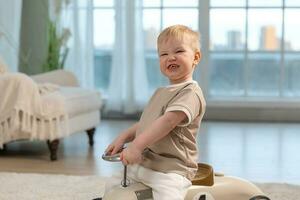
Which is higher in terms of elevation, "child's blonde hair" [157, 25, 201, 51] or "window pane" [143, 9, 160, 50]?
"window pane" [143, 9, 160, 50]

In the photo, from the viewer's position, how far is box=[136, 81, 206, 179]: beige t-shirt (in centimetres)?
173

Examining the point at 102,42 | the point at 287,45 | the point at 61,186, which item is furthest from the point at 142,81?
the point at 61,186

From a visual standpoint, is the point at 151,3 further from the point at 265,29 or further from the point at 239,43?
the point at 265,29

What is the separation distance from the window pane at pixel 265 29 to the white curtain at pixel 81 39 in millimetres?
1514

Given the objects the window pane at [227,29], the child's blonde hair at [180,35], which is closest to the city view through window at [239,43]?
the window pane at [227,29]

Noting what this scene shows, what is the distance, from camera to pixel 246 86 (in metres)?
5.50

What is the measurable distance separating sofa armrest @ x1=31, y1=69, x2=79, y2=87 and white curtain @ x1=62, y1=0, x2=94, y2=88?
1021 mm

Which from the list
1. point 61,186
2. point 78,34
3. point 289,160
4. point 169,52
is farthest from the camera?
point 78,34

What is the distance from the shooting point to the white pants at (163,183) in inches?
67.1

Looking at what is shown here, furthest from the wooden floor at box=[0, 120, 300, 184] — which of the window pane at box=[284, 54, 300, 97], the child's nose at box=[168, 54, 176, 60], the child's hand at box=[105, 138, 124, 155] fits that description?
the child's nose at box=[168, 54, 176, 60]

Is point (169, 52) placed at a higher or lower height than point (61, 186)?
higher

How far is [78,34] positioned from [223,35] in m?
1.38

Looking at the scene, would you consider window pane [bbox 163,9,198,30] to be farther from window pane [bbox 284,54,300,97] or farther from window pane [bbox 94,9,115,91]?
window pane [bbox 284,54,300,97]

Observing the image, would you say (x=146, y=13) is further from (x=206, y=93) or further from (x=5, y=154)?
(x=5, y=154)
